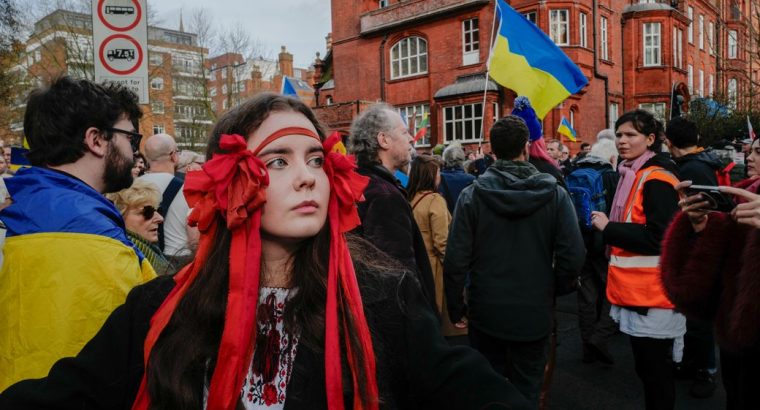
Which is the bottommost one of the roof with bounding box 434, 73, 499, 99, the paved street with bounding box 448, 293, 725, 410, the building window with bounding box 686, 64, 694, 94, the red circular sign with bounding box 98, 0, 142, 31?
the paved street with bounding box 448, 293, 725, 410

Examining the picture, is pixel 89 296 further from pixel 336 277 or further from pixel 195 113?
pixel 195 113

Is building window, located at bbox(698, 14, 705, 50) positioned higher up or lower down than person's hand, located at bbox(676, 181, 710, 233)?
higher up

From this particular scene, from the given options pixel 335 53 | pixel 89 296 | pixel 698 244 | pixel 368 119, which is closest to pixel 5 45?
pixel 368 119

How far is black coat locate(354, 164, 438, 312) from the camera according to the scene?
3.21 m

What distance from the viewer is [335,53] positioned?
3300 centimetres

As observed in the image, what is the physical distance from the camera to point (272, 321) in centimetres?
157

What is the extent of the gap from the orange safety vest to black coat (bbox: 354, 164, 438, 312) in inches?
54.8

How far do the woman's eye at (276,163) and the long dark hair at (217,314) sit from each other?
0.15 meters

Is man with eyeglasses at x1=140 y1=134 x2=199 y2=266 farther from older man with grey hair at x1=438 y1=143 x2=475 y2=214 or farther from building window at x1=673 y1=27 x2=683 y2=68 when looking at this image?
building window at x1=673 y1=27 x2=683 y2=68

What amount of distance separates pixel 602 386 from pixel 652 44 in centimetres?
2945

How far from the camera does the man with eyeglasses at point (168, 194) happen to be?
14.5ft

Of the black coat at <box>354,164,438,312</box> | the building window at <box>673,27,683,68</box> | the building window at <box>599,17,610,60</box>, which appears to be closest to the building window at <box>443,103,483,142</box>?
the building window at <box>599,17,610,60</box>

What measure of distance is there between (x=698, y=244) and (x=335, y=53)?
105ft

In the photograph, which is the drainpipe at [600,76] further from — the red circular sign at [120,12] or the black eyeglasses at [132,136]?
the black eyeglasses at [132,136]
